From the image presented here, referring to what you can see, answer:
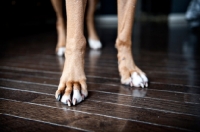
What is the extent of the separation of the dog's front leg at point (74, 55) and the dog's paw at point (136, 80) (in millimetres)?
240

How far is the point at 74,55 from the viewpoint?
0.96 m

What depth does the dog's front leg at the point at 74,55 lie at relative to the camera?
907mm

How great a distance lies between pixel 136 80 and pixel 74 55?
322mm

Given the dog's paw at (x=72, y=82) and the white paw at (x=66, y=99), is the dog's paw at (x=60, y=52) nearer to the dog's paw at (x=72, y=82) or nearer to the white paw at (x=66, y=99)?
the dog's paw at (x=72, y=82)

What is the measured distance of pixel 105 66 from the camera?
146cm

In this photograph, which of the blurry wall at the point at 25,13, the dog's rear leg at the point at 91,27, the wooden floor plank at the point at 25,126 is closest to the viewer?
the wooden floor plank at the point at 25,126

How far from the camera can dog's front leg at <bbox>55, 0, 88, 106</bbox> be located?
0.91 metres

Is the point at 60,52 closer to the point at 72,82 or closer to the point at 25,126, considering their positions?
the point at 72,82

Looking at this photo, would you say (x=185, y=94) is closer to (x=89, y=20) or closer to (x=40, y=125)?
(x=40, y=125)

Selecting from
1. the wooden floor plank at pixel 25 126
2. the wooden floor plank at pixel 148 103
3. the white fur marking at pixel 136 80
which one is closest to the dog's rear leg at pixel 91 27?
the white fur marking at pixel 136 80

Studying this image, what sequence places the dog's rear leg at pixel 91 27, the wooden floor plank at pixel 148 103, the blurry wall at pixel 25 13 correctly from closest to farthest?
the wooden floor plank at pixel 148 103 < the dog's rear leg at pixel 91 27 < the blurry wall at pixel 25 13

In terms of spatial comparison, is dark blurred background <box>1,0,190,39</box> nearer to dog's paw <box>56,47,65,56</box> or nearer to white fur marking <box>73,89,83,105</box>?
dog's paw <box>56,47,65,56</box>

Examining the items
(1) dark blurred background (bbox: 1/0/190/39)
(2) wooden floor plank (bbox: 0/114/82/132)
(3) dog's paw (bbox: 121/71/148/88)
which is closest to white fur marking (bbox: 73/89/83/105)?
(2) wooden floor plank (bbox: 0/114/82/132)

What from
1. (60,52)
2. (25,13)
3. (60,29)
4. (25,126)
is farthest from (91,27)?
(25,13)
